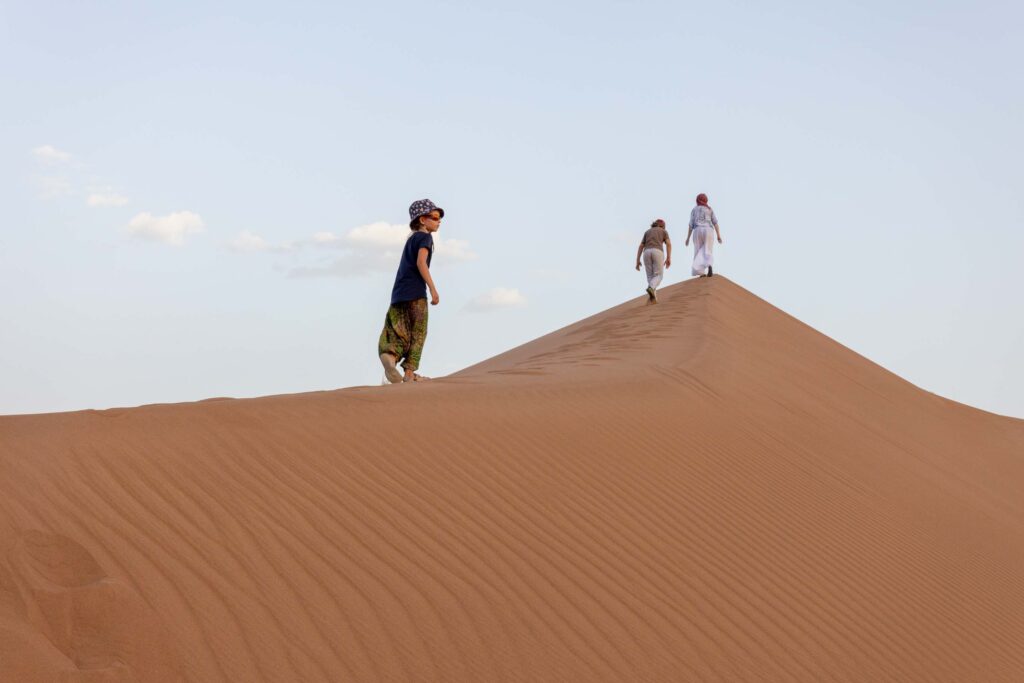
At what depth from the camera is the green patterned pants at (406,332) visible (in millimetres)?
9094

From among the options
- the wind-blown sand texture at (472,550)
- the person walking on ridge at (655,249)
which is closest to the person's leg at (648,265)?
the person walking on ridge at (655,249)

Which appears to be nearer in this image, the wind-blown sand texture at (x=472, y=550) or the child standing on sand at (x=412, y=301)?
the wind-blown sand texture at (x=472, y=550)

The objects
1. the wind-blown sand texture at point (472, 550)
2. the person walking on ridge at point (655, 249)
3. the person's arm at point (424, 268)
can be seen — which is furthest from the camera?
the person walking on ridge at point (655, 249)

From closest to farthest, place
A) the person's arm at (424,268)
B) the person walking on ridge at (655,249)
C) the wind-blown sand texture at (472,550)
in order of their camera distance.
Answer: the wind-blown sand texture at (472,550)
the person's arm at (424,268)
the person walking on ridge at (655,249)

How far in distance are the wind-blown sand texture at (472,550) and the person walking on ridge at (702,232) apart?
829cm

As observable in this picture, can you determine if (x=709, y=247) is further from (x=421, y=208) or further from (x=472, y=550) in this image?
(x=472, y=550)

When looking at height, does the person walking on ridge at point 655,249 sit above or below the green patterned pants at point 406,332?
above

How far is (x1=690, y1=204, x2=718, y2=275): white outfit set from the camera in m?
16.7

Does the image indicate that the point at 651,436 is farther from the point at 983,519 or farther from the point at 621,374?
the point at 983,519

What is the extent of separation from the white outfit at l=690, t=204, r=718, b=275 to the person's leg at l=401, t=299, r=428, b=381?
28.3 feet

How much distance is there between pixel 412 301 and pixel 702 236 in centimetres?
912

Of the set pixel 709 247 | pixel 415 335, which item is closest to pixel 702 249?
pixel 709 247

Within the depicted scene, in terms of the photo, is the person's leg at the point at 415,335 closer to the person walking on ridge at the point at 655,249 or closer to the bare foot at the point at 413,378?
the bare foot at the point at 413,378

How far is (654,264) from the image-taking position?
1638 cm
